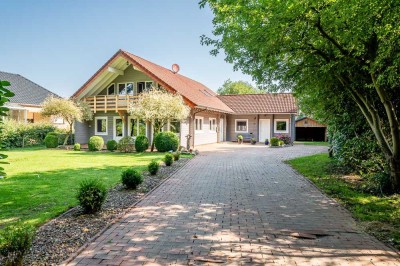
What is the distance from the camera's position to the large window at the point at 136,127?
22855 millimetres

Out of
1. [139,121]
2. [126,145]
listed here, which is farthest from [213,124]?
[126,145]

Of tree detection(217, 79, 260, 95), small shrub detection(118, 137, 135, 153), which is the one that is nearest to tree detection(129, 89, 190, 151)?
small shrub detection(118, 137, 135, 153)

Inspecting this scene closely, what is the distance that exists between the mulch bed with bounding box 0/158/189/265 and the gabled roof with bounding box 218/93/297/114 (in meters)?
23.2

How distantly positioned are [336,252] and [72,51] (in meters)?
19.3

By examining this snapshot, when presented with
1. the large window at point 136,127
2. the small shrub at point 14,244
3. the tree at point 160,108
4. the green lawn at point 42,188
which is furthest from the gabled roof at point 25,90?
the small shrub at point 14,244

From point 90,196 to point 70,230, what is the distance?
95 cm

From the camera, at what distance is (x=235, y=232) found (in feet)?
16.0

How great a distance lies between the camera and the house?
845 inches

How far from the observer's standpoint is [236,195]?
7512 mm

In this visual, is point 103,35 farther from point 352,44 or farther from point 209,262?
point 209,262

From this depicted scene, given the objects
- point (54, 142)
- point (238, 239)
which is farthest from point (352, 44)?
point (54, 142)

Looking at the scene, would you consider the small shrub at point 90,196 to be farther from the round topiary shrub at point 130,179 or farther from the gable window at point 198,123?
the gable window at point 198,123

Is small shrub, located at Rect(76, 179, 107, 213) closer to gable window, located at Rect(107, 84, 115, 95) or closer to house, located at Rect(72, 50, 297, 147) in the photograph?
house, located at Rect(72, 50, 297, 147)

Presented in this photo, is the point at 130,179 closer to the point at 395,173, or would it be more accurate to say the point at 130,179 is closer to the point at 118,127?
the point at 395,173
